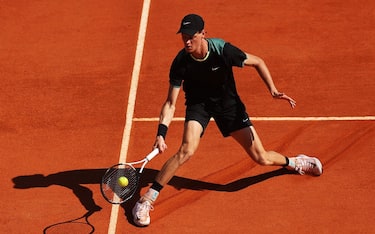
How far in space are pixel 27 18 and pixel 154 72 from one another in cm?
297

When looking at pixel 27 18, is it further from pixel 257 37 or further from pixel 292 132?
pixel 292 132

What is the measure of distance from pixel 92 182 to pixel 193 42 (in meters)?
2.56

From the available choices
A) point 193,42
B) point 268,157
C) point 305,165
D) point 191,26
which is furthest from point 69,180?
point 305,165

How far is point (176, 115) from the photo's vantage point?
11391mm

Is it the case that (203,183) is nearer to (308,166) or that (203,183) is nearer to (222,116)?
(222,116)

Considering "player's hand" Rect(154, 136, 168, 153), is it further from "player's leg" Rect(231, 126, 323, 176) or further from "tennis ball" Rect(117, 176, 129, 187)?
"player's leg" Rect(231, 126, 323, 176)

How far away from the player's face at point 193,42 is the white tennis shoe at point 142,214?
195 cm

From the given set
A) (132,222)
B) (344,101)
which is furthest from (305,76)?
(132,222)

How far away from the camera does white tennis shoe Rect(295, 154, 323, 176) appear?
33.0 feet

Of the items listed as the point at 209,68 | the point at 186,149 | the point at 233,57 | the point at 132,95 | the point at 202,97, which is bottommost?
the point at 132,95

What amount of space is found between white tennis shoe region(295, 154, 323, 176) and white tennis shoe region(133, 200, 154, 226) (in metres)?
2.01

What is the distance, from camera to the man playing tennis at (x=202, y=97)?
899 cm

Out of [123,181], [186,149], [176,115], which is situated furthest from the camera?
[176,115]

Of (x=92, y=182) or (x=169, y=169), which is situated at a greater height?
(x=169, y=169)
